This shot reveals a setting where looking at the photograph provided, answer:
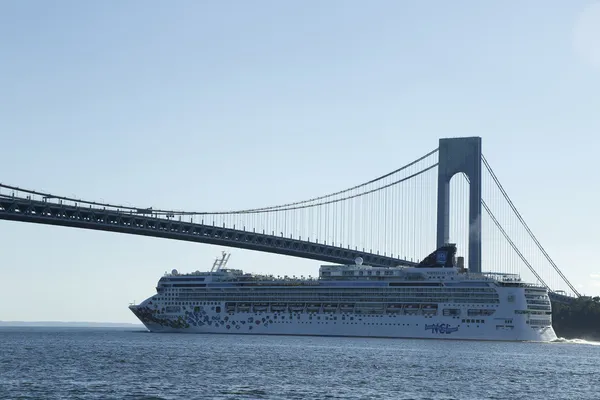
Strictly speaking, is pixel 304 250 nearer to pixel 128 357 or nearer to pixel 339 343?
pixel 339 343

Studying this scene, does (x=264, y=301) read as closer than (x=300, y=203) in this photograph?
Yes

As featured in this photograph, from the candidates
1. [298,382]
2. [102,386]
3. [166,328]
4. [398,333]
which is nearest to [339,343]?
[398,333]

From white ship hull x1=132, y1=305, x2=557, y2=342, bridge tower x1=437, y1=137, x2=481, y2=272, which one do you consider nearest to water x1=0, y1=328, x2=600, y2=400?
white ship hull x1=132, y1=305, x2=557, y2=342

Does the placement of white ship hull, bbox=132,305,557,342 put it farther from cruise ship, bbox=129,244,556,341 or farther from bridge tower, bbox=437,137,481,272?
bridge tower, bbox=437,137,481,272

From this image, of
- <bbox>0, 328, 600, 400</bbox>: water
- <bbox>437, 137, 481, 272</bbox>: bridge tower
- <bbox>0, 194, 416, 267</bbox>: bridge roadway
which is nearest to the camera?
<bbox>0, 328, 600, 400</bbox>: water

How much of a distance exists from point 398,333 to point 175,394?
158 feet

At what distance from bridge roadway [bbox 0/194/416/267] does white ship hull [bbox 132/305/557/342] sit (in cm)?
637

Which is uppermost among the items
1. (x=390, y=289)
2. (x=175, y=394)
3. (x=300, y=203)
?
(x=300, y=203)

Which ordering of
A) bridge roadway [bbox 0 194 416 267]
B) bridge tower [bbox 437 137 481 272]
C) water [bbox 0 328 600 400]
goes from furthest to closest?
bridge tower [bbox 437 137 481 272]
bridge roadway [bbox 0 194 416 267]
water [bbox 0 328 600 400]

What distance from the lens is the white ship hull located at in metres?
82.9

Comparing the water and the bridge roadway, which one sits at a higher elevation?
the bridge roadway

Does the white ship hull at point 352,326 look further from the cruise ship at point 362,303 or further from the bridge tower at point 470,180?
the bridge tower at point 470,180

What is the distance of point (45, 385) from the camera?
4141cm

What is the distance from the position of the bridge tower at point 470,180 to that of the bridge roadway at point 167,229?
10.4 m
